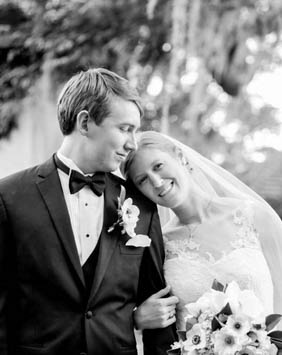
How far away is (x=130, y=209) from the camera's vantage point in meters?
2.55

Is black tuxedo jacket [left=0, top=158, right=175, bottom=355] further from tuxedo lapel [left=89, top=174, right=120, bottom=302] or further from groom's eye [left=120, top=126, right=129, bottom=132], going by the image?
groom's eye [left=120, top=126, right=129, bottom=132]

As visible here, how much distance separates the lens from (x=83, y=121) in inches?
99.0

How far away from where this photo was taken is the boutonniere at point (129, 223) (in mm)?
2486

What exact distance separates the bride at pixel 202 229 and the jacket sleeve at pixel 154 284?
0.36 ft

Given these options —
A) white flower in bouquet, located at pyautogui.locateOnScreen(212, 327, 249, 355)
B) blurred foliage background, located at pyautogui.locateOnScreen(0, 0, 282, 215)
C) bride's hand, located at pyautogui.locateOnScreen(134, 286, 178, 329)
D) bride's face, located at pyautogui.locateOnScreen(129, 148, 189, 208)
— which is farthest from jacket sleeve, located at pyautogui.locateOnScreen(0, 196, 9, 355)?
blurred foliage background, located at pyautogui.locateOnScreen(0, 0, 282, 215)

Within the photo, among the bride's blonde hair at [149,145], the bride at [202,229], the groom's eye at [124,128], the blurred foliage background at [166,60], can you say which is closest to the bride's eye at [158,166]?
the bride at [202,229]

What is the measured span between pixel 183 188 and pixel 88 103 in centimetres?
65

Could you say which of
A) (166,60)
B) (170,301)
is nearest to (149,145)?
(170,301)

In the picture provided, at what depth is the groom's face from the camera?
2455mm

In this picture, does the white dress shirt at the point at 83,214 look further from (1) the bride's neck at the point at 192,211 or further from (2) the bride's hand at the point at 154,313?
(1) the bride's neck at the point at 192,211

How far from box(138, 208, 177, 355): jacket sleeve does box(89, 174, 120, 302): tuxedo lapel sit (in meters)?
0.21

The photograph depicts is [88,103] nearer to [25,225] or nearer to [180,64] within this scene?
[25,225]

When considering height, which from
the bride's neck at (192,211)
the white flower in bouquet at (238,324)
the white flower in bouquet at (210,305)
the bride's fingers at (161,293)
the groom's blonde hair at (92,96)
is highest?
the groom's blonde hair at (92,96)

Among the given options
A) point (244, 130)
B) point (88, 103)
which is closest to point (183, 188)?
point (88, 103)
